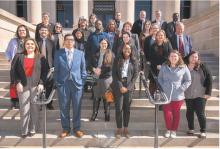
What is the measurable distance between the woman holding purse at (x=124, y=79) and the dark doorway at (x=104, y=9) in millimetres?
32462

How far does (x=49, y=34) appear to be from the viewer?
8195mm

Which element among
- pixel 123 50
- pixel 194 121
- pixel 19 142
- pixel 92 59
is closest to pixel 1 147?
pixel 19 142

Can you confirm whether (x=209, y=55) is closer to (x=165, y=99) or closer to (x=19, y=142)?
(x=165, y=99)

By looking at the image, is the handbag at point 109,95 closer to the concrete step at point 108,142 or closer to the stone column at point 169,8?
the concrete step at point 108,142

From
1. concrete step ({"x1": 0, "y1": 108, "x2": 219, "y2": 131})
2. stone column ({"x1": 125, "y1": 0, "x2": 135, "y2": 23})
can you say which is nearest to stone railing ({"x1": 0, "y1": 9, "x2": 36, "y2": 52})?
concrete step ({"x1": 0, "y1": 108, "x2": 219, "y2": 131})

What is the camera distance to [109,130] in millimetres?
7523

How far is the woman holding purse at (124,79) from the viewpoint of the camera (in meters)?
6.82

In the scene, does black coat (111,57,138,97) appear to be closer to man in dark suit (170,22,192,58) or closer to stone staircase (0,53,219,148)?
stone staircase (0,53,219,148)

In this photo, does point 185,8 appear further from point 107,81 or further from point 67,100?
point 67,100

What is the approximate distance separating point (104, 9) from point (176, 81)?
109 feet

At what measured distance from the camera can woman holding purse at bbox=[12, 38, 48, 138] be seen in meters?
6.72

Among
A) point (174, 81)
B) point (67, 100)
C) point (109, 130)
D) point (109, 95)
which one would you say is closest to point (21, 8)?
point (109, 130)

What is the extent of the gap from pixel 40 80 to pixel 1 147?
1.58 m

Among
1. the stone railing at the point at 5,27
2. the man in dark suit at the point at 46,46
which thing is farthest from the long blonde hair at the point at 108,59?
the stone railing at the point at 5,27
